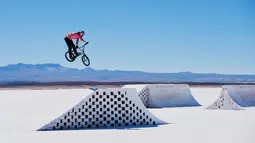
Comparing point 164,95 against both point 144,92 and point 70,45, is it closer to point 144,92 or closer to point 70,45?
Result: point 144,92

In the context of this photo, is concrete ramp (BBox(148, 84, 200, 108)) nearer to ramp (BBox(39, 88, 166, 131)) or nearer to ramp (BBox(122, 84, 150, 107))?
ramp (BBox(122, 84, 150, 107))

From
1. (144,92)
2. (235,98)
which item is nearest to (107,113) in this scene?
(144,92)

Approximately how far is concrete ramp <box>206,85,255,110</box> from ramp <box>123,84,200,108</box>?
3.58 meters

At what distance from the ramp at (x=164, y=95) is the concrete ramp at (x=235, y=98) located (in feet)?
11.7

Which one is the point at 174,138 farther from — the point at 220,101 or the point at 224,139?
the point at 220,101

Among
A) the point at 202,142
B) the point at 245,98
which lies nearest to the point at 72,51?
the point at 202,142

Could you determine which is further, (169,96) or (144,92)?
(169,96)

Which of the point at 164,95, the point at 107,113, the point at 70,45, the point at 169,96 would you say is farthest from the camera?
the point at 169,96

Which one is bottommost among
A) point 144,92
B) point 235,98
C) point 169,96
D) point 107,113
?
point 107,113

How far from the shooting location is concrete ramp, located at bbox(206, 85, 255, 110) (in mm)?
26442

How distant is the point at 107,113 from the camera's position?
54.5 ft

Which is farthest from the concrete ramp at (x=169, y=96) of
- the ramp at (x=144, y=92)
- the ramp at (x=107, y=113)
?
the ramp at (x=107, y=113)

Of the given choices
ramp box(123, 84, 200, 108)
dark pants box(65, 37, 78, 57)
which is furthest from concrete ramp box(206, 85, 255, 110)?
dark pants box(65, 37, 78, 57)

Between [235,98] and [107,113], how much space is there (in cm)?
1573
